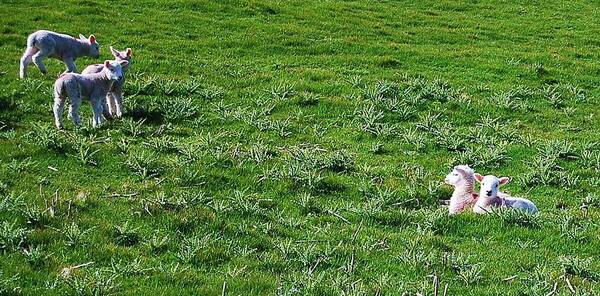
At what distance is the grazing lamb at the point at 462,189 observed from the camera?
41.0 feet

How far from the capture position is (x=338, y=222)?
1166cm

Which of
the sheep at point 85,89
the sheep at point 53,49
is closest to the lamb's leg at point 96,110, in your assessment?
the sheep at point 85,89

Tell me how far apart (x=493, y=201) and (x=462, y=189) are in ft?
2.16

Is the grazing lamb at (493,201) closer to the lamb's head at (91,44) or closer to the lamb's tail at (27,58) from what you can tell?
the lamb's head at (91,44)

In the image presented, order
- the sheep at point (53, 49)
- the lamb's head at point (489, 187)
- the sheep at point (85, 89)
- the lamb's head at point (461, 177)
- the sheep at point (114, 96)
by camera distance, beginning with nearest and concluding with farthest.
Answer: the lamb's head at point (489, 187) → the lamb's head at point (461, 177) → the sheep at point (85, 89) → the sheep at point (114, 96) → the sheep at point (53, 49)

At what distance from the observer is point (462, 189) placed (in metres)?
12.7

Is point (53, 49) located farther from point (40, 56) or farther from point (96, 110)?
point (96, 110)

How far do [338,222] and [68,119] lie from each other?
729 cm

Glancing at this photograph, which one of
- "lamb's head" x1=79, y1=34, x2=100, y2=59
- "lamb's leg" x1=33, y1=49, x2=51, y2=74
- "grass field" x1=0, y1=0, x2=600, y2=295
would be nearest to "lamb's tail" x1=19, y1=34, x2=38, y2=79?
"lamb's leg" x1=33, y1=49, x2=51, y2=74

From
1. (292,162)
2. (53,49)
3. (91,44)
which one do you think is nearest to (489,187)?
(292,162)

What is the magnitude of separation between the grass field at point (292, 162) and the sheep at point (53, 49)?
1.84 feet

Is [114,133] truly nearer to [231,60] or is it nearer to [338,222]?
[338,222]

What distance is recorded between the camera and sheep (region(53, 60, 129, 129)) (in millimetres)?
15172

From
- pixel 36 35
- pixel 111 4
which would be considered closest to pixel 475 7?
pixel 111 4
